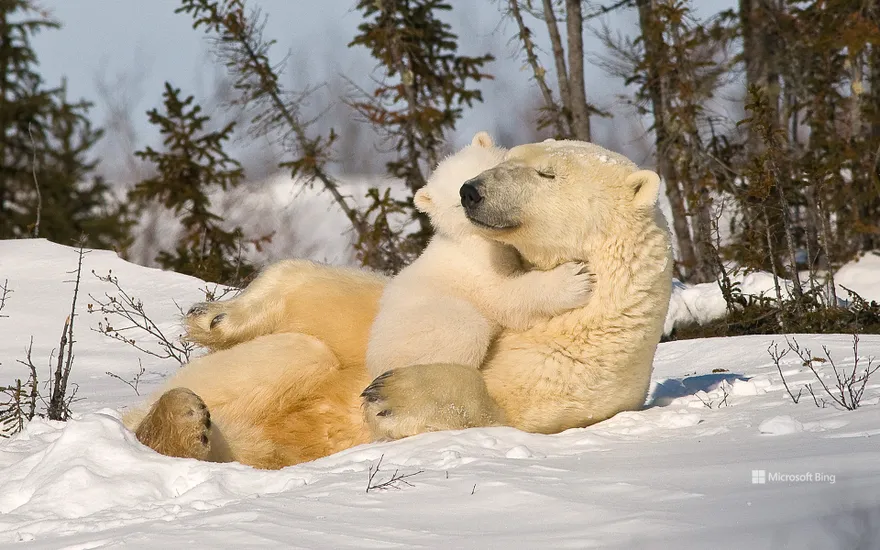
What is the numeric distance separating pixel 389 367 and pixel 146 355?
A: 427 centimetres

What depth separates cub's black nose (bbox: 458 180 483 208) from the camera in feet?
10.6

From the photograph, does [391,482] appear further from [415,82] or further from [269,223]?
[269,223]

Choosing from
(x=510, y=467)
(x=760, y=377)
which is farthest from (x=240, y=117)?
(x=510, y=467)

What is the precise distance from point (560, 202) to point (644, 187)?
319mm

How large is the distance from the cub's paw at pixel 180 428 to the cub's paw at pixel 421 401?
540mm

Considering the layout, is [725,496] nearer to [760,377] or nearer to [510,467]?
[510,467]

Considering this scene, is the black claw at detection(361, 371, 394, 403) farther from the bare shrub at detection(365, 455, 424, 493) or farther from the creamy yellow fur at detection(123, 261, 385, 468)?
the bare shrub at detection(365, 455, 424, 493)

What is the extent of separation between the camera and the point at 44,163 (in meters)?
17.4

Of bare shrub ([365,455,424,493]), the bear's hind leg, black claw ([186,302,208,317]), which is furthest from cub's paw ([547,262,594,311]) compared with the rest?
black claw ([186,302,208,317])

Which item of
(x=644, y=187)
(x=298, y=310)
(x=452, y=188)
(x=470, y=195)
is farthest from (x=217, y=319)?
(x=644, y=187)

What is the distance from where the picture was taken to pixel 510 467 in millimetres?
2627

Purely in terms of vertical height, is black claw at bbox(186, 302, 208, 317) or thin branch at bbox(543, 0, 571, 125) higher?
thin branch at bbox(543, 0, 571, 125)

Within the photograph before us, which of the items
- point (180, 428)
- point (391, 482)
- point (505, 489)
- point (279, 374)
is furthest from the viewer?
point (279, 374)

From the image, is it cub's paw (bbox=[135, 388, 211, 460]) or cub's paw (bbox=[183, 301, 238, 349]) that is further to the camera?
cub's paw (bbox=[183, 301, 238, 349])
